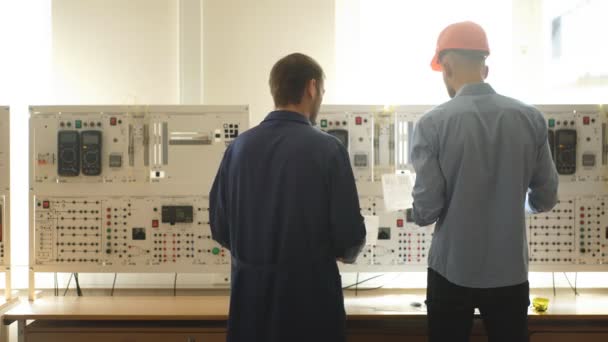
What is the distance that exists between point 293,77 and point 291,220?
1.51ft

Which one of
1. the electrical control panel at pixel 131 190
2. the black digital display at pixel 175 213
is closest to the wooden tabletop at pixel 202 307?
the electrical control panel at pixel 131 190

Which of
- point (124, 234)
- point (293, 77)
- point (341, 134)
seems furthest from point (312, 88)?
point (124, 234)

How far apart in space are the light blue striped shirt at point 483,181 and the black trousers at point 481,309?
0.03 meters

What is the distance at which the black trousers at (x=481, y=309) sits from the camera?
1.39 meters

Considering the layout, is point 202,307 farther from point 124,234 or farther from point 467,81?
point 467,81

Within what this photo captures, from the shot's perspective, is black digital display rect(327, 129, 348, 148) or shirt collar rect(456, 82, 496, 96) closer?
→ shirt collar rect(456, 82, 496, 96)

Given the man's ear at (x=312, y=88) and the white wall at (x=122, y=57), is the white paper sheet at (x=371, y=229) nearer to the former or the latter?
the man's ear at (x=312, y=88)

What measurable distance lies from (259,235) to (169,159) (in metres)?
0.98

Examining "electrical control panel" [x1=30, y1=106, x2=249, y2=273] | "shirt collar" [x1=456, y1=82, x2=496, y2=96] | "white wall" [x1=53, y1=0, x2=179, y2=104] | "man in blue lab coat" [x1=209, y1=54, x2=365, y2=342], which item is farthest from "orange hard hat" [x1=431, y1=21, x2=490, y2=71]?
"white wall" [x1=53, y1=0, x2=179, y2=104]

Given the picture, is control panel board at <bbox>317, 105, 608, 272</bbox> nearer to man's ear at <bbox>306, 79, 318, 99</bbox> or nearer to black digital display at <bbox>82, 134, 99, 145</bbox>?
man's ear at <bbox>306, 79, 318, 99</bbox>

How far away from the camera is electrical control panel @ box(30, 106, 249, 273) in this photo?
7.02 feet

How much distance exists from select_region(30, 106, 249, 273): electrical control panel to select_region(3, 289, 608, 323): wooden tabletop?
0.16m

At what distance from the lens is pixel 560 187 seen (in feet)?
6.94

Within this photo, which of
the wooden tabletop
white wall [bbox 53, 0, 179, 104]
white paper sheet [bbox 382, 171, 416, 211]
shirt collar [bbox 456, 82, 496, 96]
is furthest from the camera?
white wall [bbox 53, 0, 179, 104]
